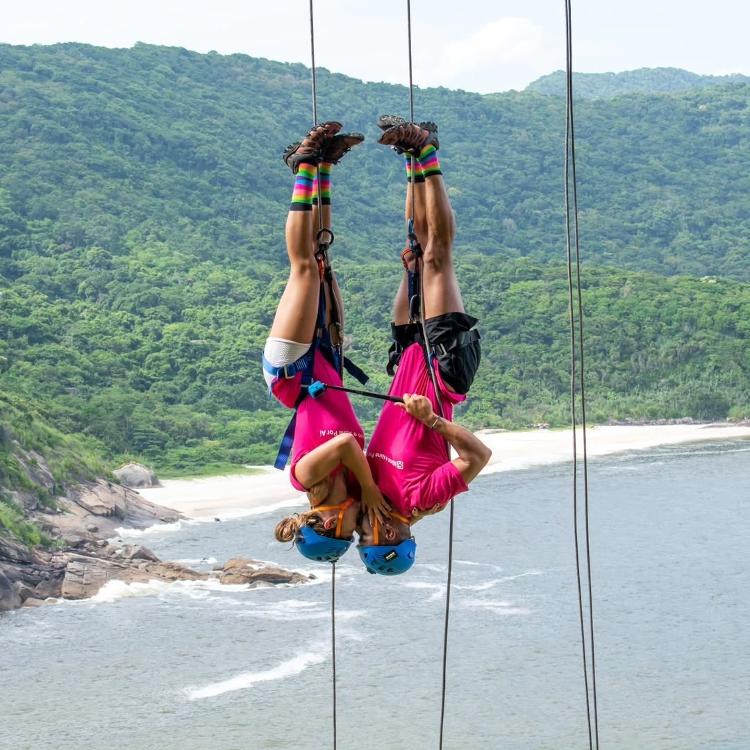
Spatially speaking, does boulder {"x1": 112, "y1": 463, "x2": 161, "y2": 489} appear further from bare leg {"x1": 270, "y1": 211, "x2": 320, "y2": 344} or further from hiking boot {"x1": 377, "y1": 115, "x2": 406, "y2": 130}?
hiking boot {"x1": 377, "y1": 115, "x2": 406, "y2": 130}

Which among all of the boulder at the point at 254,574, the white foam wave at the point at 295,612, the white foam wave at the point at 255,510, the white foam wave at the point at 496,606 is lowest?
the white foam wave at the point at 496,606

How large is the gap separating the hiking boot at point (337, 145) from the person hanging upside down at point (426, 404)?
0.12 meters

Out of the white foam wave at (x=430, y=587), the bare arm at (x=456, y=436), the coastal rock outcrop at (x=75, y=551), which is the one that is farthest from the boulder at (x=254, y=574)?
the bare arm at (x=456, y=436)

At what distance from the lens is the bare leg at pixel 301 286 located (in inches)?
203

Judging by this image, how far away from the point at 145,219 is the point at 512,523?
1990cm

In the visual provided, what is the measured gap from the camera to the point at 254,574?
98.7ft

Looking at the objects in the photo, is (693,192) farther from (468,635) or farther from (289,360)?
(289,360)

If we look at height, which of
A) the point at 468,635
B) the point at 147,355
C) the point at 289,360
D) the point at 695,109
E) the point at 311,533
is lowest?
the point at 468,635

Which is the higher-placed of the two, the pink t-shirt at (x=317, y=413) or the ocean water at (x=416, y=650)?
the pink t-shirt at (x=317, y=413)

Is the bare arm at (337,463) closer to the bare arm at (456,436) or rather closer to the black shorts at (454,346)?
the bare arm at (456,436)

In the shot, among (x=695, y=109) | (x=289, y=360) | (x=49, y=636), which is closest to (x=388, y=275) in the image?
(x=49, y=636)

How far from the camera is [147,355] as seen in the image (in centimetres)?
4097

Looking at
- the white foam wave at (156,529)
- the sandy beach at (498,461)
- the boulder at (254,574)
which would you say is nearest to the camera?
the boulder at (254,574)

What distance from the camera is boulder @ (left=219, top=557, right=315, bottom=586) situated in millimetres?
29631
